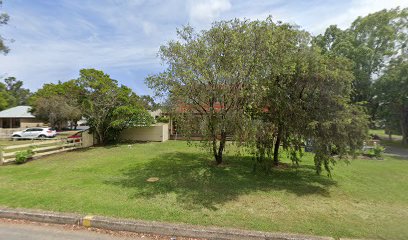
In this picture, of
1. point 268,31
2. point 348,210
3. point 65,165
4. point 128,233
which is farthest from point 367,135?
point 65,165

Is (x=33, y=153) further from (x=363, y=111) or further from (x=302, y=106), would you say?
(x=363, y=111)

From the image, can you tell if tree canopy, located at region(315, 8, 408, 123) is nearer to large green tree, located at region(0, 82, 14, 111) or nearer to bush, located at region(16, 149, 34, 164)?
bush, located at region(16, 149, 34, 164)

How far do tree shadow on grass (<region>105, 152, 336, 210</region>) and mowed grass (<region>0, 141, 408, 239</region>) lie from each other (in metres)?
0.03

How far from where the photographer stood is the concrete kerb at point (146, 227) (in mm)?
4363

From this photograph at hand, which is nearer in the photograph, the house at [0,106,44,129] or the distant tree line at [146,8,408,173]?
the distant tree line at [146,8,408,173]

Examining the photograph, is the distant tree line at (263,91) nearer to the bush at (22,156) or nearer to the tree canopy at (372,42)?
the bush at (22,156)

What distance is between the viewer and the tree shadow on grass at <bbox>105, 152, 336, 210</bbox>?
6.72 m

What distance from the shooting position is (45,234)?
14.6 ft

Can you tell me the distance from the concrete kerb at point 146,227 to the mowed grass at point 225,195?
0.30 m

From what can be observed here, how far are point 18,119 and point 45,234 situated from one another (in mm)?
42220

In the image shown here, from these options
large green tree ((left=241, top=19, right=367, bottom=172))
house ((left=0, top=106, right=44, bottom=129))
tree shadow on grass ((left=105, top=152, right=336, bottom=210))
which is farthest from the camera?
house ((left=0, top=106, right=44, bottom=129))

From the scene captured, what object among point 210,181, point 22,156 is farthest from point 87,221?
point 22,156

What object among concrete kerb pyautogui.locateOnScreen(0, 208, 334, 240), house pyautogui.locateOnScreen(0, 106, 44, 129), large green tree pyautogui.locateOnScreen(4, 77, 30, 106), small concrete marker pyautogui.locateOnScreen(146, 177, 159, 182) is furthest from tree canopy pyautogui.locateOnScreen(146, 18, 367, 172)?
large green tree pyautogui.locateOnScreen(4, 77, 30, 106)

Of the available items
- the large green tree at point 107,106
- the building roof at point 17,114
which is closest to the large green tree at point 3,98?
the building roof at point 17,114
